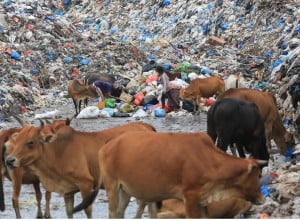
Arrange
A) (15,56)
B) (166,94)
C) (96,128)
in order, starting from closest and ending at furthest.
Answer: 1. (96,128)
2. (166,94)
3. (15,56)

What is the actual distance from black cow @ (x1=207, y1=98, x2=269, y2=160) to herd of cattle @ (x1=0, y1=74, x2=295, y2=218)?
198 centimetres

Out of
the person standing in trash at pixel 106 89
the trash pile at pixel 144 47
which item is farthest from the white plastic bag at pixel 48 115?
the person standing in trash at pixel 106 89

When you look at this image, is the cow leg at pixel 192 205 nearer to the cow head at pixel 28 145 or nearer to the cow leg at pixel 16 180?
the cow head at pixel 28 145

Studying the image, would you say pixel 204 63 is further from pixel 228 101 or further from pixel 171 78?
pixel 228 101

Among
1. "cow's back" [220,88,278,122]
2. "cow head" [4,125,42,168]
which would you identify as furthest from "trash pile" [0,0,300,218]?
"cow head" [4,125,42,168]

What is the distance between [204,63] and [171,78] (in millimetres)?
3654

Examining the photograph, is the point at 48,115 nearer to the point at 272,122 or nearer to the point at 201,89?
the point at 201,89

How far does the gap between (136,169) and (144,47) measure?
22.3 meters

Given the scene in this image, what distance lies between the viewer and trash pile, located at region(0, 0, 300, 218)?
67.6ft

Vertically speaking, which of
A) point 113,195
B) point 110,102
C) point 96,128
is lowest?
point 110,102

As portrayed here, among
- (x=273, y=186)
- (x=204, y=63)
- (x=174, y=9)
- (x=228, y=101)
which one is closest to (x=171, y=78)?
(x=204, y=63)

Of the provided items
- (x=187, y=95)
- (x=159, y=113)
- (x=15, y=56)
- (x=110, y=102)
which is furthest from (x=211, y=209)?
(x=15, y=56)

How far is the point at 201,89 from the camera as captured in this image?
62.4 ft

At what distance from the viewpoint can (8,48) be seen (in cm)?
2345
